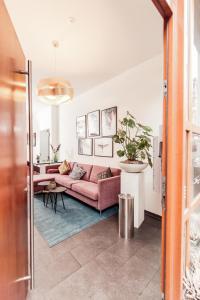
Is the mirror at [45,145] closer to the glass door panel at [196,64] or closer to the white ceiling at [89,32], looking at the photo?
the white ceiling at [89,32]

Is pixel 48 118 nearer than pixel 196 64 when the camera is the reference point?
No

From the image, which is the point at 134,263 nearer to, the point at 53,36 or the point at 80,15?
the point at 80,15

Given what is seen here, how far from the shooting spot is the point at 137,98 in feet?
11.1

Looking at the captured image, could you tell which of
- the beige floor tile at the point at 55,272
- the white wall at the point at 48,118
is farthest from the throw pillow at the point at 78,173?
the beige floor tile at the point at 55,272

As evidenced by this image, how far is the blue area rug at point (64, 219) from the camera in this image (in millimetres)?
2451

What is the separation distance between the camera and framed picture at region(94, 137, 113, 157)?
13.2 ft

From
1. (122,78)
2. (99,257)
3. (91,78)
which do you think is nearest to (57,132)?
(91,78)

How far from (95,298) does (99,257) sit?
1.71 ft

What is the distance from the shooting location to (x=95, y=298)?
4.75ft

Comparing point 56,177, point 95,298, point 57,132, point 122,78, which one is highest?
point 122,78

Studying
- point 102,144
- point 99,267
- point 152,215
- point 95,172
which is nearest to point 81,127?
point 102,144

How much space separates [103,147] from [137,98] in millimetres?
1473

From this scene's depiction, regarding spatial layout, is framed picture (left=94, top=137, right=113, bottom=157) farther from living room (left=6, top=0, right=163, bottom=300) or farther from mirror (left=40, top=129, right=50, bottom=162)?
mirror (left=40, top=129, right=50, bottom=162)

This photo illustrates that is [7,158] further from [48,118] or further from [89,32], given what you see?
[48,118]
